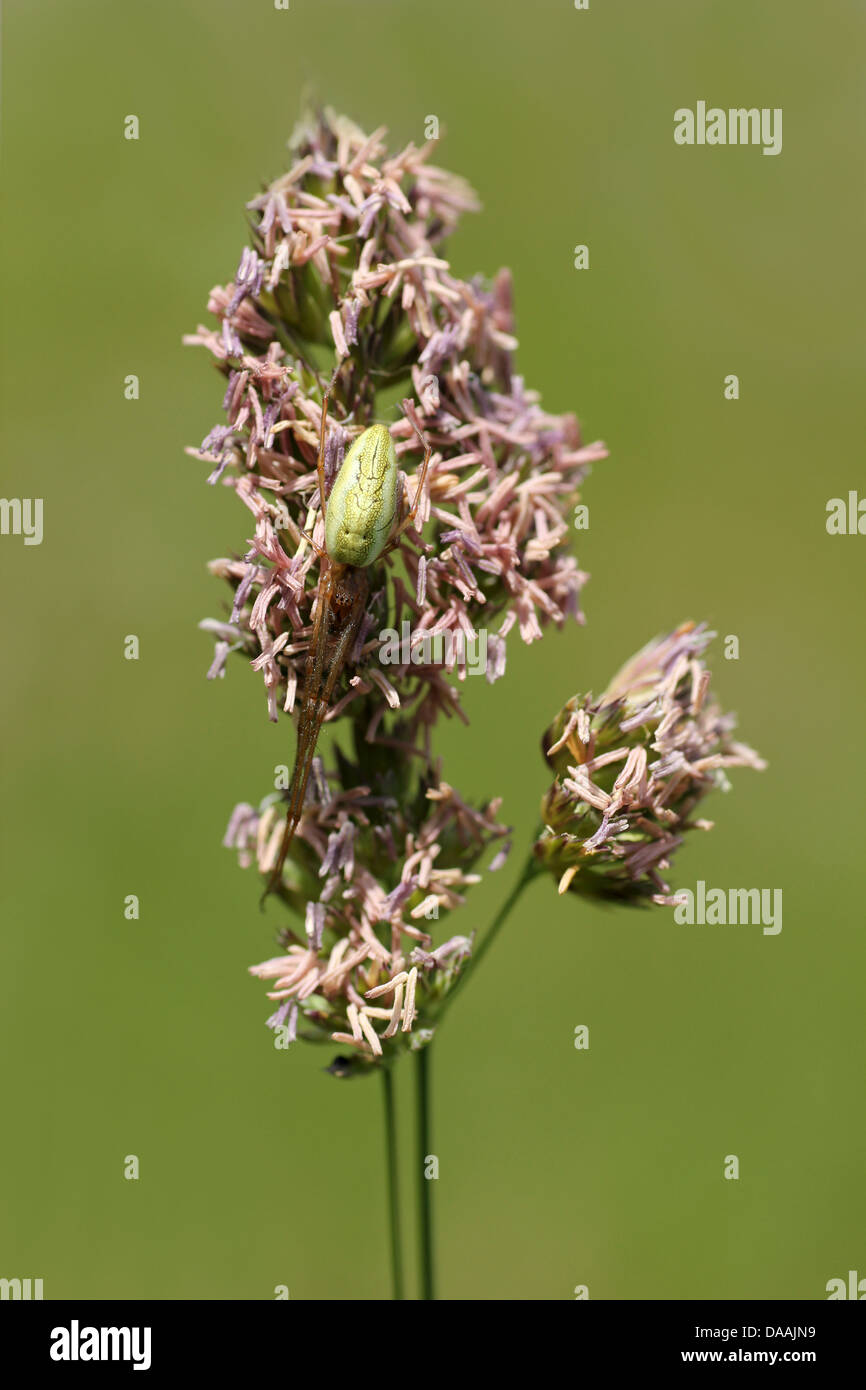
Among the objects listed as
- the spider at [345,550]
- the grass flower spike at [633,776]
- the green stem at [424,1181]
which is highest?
the spider at [345,550]

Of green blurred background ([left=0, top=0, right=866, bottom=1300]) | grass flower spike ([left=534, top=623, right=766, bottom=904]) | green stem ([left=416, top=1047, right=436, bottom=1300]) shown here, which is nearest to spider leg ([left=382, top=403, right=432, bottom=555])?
grass flower spike ([left=534, top=623, right=766, bottom=904])

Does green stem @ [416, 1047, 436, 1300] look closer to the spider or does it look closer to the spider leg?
the spider

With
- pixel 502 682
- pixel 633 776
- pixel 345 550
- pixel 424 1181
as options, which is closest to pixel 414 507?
pixel 345 550

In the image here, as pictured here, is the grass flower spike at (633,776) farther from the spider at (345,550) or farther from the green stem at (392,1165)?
the green stem at (392,1165)

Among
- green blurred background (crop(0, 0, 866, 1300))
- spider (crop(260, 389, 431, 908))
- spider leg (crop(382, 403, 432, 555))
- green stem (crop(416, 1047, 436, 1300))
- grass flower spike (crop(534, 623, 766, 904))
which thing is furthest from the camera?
green blurred background (crop(0, 0, 866, 1300))

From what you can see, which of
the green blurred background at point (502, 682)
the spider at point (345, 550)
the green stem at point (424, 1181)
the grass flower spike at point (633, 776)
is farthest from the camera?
the green blurred background at point (502, 682)

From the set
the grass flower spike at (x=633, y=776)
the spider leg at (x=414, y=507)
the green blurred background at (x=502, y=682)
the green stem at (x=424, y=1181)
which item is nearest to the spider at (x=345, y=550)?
the spider leg at (x=414, y=507)
